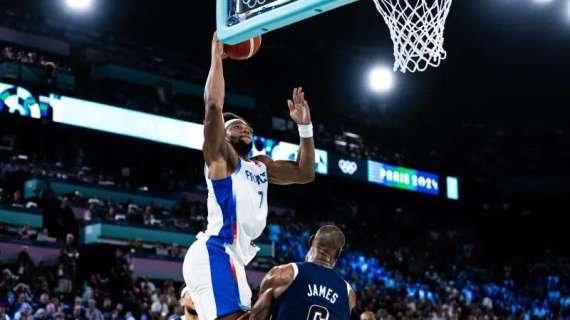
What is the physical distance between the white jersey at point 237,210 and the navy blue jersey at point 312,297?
39 cm

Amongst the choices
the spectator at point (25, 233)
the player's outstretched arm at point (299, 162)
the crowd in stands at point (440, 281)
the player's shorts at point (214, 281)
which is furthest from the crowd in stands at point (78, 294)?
the player's shorts at point (214, 281)

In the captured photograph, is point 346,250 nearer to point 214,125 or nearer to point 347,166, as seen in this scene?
point 347,166

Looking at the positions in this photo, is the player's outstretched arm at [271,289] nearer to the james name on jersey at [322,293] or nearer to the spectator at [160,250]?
the james name on jersey at [322,293]

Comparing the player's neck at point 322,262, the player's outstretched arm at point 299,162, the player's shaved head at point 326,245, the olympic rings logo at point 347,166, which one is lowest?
the player's neck at point 322,262

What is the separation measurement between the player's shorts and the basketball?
1.37 meters

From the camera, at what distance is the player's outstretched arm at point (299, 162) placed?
5.05 m

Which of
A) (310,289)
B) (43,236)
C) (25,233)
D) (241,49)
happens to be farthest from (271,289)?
(43,236)

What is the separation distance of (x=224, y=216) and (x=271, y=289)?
50 centimetres

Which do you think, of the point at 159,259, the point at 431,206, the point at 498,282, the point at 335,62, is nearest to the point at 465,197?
the point at 431,206

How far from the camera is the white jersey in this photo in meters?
4.55

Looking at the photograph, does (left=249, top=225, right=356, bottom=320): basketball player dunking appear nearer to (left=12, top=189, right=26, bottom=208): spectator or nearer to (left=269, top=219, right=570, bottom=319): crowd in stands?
(left=12, top=189, right=26, bottom=208): spectator

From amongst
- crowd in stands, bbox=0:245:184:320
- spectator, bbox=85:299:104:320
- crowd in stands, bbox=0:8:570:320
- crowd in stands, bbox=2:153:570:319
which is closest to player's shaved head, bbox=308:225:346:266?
crowd in stands, bbox=0:8:570:320

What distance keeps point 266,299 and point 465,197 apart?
93.7ft

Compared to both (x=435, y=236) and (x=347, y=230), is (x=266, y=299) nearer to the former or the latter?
(x=347, y=230)
